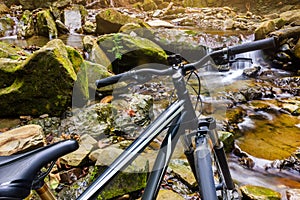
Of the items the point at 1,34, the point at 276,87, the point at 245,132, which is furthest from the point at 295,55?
the point at 1,34

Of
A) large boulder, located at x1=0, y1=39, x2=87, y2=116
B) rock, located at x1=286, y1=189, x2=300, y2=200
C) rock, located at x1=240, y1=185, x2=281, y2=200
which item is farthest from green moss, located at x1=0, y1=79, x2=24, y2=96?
rock, located at x1=286, y1=189, x2=300, y2=200

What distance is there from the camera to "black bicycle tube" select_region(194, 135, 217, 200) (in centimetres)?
97

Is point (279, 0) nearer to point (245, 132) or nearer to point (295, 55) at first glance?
point (295, 55)

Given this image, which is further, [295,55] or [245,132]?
[295,55]

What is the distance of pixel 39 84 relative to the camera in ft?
11.1

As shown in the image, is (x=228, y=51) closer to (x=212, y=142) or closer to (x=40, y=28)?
(x=212, y=142)

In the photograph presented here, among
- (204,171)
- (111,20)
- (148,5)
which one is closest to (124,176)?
(204,171)

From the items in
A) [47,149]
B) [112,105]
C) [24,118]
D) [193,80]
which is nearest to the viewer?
[47,149]

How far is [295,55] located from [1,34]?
9.51 metres

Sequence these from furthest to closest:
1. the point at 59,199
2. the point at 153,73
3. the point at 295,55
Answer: the point at 295,55, the point at 59,199, the point at 153,73

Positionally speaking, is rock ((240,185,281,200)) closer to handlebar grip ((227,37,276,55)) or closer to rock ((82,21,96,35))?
handlebar grip ((227,37,276,55))

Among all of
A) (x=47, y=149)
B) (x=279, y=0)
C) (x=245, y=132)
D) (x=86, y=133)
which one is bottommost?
(x=245, y=132)

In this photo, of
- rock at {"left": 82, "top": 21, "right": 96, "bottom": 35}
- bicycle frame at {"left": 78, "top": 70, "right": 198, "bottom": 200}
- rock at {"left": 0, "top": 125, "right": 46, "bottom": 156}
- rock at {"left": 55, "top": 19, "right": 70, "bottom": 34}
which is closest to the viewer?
bicycle frame at {"left": 78, "top": 70, "right": 198, "bottom": 200}

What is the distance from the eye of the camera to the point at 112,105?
145 inches
